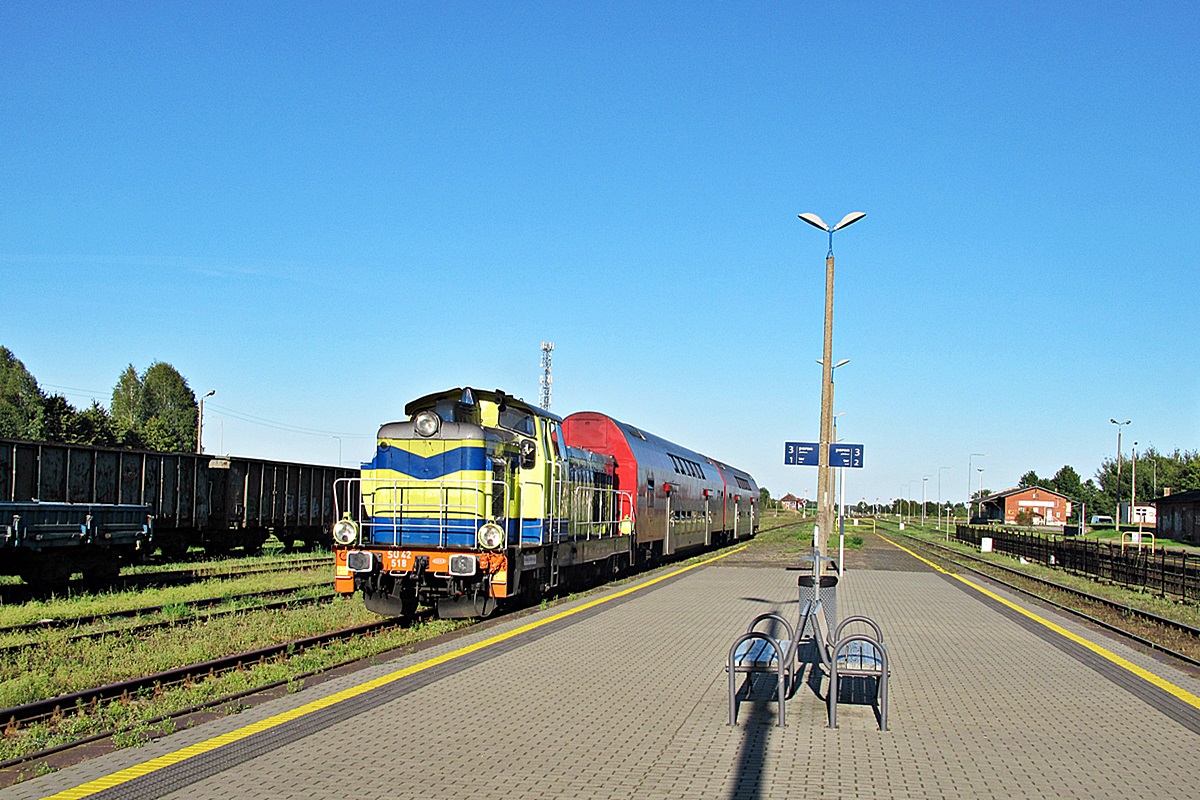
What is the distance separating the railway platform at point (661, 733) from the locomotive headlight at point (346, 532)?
219 centimetres

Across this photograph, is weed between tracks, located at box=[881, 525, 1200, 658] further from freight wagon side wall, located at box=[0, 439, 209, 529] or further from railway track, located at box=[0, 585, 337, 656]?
freight wagon side wall, located at box=[0, 439, 209, 529]

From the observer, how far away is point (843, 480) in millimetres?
31734

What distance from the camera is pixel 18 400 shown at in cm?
8031

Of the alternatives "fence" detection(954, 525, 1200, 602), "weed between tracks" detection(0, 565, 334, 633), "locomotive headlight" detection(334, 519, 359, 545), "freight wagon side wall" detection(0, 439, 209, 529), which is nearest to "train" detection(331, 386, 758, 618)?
"locomotive headlight" detection(334, 519, 359, 545)

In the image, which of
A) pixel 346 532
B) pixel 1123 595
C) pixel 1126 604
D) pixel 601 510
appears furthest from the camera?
pixel 1123 595

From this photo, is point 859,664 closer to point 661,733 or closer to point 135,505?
point 661,733

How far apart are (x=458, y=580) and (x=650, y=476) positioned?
1173cm

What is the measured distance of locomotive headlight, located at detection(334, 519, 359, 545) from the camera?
1448 cm

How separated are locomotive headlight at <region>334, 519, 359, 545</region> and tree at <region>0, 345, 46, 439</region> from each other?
55979 mm

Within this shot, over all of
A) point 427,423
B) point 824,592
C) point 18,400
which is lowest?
point 824,592

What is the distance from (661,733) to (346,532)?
23.8 ft

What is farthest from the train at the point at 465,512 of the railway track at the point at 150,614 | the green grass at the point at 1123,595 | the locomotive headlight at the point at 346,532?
the green grass at the point at 1123,595

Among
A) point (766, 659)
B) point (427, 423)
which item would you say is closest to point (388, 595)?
point (427, 423)

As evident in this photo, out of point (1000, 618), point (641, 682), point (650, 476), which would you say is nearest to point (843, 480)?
point (650, 476)
